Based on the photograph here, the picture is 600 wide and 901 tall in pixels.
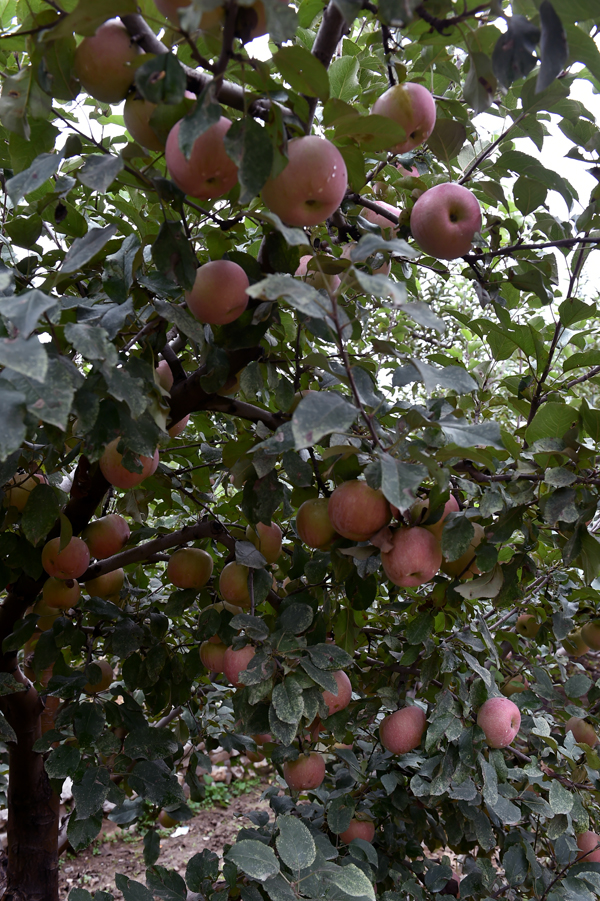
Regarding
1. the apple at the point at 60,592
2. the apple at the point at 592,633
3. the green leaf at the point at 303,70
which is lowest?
the apple at the point at 592,633

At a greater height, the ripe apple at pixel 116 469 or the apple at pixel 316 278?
the apple at pixel 316 278

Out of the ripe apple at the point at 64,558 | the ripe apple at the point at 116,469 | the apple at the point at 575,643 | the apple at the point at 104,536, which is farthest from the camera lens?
the apple at the point at 575,643

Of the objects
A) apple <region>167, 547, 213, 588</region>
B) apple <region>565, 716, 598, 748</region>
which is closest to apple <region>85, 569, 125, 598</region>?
apple <region>167, 547, 213, 588</region>

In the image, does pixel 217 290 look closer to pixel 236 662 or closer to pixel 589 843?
pixel 236 662

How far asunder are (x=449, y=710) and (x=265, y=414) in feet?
2.48


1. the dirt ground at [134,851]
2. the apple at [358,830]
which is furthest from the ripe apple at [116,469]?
the dirt ground at [134,851]

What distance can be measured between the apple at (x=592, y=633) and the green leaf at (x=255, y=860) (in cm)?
129

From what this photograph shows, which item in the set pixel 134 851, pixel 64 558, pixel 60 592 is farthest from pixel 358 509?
pixel 134 851

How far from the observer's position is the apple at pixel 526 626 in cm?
208

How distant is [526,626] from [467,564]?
1.04 meters

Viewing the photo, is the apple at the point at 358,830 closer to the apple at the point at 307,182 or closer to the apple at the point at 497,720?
the apple at the point at 497,720

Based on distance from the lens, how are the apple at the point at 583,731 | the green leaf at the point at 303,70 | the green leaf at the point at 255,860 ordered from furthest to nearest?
1. the apple at the point at 583,731
2. the green leaf at the point at 255,860
3. the green leaf at the point at 303,70

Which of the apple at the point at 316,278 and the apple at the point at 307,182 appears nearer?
the apple at the point at 307,182

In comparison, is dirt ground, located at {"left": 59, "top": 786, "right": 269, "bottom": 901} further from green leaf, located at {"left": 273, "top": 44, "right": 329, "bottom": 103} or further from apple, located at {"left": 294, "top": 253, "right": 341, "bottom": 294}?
green leaf, located at {"left": 273, "top": 44, "right": 329, "bottom": 103}
